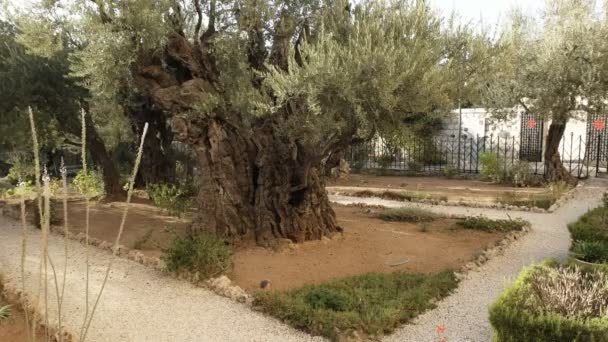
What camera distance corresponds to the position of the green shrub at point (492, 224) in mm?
9346

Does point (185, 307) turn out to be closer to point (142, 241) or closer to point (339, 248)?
point (142, 241)

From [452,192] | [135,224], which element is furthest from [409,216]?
[135,224]

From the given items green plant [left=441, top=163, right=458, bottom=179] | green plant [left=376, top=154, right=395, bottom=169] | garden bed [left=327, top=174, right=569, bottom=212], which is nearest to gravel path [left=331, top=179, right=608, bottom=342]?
garden bed [left=327, top=174, right=569, bottom=212]

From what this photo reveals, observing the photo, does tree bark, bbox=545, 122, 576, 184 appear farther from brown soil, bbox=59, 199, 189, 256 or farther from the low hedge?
the low hedge

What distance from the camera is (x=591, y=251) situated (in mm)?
6254

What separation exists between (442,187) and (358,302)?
11766mm

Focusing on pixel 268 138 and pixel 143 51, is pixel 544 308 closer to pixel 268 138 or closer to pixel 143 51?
pixel 268 138

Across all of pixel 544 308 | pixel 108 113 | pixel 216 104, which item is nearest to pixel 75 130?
pixel 108 113

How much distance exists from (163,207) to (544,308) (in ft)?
28.9

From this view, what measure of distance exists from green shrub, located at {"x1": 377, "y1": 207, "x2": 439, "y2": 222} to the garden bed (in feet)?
9.08

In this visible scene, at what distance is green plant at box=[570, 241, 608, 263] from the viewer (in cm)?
617

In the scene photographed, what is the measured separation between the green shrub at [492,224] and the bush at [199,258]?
553cm

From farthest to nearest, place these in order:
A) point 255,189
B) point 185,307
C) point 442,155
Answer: point 442,155, point 255,189, point 185,307

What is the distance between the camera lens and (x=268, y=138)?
8070mm
